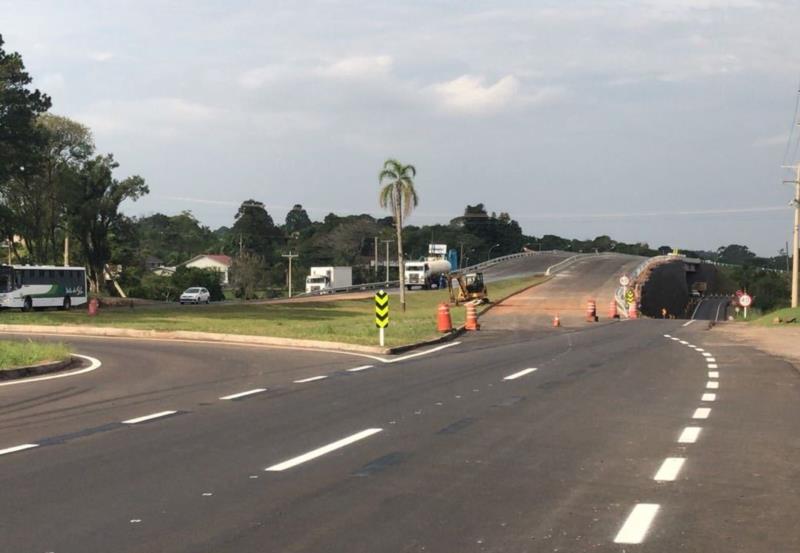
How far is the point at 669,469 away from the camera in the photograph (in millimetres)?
8875

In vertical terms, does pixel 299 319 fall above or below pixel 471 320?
below

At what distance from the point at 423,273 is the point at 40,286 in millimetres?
37539

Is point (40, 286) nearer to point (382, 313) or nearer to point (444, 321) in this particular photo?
point (444, 321)

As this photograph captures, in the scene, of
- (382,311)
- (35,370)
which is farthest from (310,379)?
(382,311)

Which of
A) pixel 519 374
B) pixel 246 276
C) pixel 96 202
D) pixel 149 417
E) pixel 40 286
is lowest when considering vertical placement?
pixel 519 374

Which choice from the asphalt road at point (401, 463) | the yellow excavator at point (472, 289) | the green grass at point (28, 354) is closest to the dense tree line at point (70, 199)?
the yellow excavator at point (472, 289)

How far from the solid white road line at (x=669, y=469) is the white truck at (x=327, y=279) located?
8161cm

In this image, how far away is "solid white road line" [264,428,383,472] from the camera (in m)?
9.00

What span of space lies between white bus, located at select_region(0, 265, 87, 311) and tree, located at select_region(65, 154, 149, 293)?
1507 centimetres

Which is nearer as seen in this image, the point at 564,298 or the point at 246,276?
the point at 564,298

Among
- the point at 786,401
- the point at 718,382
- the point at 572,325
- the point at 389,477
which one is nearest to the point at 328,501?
the point at 389,477

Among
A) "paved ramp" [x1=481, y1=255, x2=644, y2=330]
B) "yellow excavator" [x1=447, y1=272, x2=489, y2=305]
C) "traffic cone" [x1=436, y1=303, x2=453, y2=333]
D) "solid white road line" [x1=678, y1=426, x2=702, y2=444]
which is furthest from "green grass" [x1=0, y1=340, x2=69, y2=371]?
"yellow excavator" [x1=447, y1=272, x2=489, y2=305]

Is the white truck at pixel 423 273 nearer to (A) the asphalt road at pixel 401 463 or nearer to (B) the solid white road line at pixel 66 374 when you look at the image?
(B) the solid white road line at pixel 66 374

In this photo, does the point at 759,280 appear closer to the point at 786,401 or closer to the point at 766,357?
the point at 766,357
